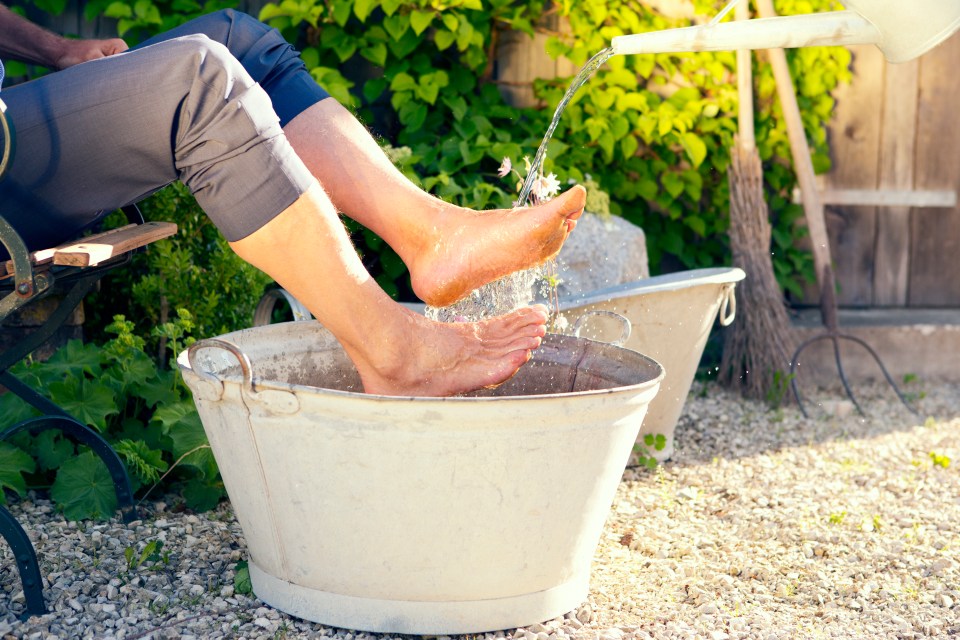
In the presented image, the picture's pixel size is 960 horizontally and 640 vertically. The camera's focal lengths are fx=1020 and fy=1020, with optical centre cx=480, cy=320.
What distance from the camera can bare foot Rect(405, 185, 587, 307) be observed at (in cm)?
155

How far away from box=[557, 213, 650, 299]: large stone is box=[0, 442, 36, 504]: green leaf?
1.32m

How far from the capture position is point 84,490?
197cm

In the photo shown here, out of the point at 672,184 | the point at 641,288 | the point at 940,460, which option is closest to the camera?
the point at 641,288

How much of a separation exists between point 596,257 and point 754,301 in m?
0.74

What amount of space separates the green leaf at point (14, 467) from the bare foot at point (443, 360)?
0.82 meters

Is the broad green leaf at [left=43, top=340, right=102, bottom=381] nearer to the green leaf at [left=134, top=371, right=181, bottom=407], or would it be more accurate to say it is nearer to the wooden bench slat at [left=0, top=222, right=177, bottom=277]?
the green leaf at [left=134, top=371, right=181, bottom=407]

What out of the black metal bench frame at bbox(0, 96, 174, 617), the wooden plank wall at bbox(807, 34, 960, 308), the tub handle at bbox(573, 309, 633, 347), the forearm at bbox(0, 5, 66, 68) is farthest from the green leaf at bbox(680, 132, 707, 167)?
the forearm at bbox(0, 5, 66, 68)

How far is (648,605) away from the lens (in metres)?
1.70

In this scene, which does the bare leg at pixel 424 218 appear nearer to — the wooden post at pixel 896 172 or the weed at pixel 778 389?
the weed at pixel 778 389

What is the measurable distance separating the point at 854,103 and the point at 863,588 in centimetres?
227

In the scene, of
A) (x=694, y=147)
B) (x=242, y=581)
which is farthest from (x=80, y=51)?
(x=694, y=147)

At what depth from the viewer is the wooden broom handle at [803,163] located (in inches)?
127

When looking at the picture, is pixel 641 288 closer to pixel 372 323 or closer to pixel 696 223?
pixel 372 323

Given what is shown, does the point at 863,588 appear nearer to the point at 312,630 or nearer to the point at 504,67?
the point at 312,630
